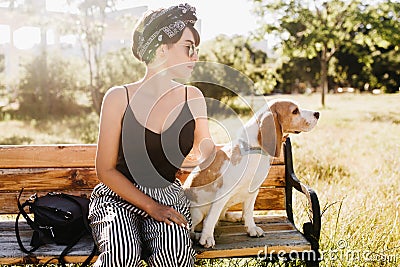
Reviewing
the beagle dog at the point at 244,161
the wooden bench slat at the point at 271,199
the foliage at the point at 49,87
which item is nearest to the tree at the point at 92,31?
the foliage at the point at 49,87

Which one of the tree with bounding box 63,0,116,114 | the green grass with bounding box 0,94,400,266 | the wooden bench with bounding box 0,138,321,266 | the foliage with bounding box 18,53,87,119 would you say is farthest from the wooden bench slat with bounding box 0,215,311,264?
the foliage with bounding box 18,53,87,119

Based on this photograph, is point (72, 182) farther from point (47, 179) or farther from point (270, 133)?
point (270, 133)

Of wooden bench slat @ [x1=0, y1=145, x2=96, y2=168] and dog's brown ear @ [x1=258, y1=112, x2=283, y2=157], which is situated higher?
dog's brown ear @ [x1=258, y1=112, x2=283, y2=157]

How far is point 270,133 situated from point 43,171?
1.56 m

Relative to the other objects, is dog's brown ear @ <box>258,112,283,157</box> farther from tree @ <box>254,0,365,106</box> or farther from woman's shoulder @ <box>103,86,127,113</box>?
tree @ <box>254,0,365,106</box>

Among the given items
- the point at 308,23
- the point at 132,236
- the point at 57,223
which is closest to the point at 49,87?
the point at 308,23

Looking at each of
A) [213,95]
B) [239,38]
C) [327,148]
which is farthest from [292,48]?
[327,148]

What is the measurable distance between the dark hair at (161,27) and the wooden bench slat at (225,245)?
1.09m

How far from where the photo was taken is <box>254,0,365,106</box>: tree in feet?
56.4

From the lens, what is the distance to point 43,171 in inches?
133

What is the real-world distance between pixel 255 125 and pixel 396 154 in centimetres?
390

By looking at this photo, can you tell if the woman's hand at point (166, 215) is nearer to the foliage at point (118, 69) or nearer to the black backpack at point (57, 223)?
the black backpack at point (57, 223)

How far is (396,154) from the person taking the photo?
20.1ft

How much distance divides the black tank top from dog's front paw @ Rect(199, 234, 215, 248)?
0.35m
